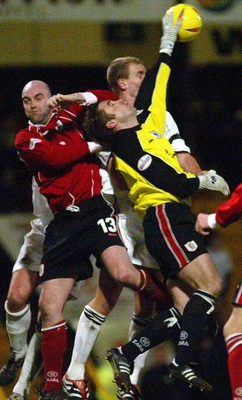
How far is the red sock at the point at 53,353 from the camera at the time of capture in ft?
21.4

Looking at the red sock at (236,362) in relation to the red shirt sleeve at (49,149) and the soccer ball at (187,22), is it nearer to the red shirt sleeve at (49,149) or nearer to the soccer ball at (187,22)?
the red shirt sleeve at (49,149)

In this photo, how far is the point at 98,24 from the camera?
10.1m

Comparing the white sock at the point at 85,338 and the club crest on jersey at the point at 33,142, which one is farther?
the white sock at the point at 85,338

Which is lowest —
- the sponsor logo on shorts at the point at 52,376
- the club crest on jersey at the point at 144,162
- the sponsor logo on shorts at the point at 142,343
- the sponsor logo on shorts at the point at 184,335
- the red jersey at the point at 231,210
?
the sponsor logo on shorts at the point at 52,376

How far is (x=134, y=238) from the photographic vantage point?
671cm

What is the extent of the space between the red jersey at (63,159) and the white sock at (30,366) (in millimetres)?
891

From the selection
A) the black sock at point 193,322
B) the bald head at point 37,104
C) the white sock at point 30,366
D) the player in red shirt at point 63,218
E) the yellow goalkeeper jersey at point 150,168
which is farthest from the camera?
the white sock at point 30,366

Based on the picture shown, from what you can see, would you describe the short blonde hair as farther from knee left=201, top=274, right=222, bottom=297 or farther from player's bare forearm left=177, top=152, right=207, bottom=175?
knee left=201, top=274, right=222, bottom=297

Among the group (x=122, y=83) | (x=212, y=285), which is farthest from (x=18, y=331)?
(x=122, y=83)

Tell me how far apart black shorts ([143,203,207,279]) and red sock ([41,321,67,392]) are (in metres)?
0.73

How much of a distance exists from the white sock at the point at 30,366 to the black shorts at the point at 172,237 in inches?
44.3

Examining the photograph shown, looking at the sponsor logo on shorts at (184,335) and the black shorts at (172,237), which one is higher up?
the black shorts at (172,237)

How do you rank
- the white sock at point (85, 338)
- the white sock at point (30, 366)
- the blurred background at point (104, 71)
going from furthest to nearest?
the blurred background at point (104, 71) → the white sock at point (30, 366) → the white sock at point (85, 338)

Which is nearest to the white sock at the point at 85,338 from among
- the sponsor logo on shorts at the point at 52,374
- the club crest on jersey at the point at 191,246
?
the sponsor logo on shorts at the point at 52,374
